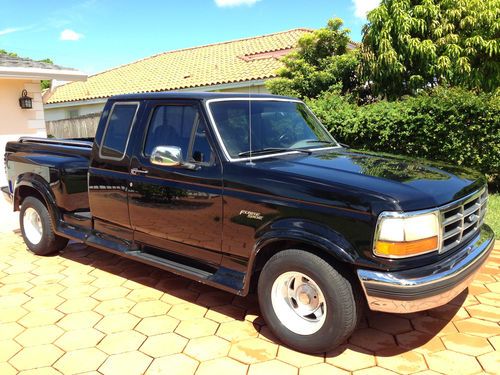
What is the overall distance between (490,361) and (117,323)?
2954mm

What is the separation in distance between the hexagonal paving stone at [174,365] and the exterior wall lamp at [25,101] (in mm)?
8883

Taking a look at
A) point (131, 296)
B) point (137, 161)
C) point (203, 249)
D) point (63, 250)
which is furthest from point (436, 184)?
point (63, 250)

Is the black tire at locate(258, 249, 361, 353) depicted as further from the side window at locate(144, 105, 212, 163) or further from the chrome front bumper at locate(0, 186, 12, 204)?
the chrome front bumper at locate(0, 186, 12, 204)

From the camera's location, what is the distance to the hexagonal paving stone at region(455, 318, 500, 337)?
3.41 metres

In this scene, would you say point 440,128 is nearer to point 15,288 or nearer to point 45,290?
point 45,290

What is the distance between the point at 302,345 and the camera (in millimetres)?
3133

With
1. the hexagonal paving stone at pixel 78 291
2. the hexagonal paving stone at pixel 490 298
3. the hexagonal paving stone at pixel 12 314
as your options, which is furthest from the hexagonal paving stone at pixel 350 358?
the hexagonal paving stone at pixel 12 314

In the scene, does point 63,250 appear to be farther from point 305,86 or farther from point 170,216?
point 305,86

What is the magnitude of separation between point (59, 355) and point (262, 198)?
197 cm

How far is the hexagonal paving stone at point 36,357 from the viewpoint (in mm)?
3141

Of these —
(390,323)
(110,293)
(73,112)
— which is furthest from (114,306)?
(73,112)

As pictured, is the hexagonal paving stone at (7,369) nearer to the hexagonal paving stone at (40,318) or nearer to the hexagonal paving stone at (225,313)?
the hexagonal paving stone at (40,318)

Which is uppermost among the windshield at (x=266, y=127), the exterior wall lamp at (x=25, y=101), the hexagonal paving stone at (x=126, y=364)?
the exterior wall lamp at (x=25, y=101)

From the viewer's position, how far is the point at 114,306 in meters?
4.04
